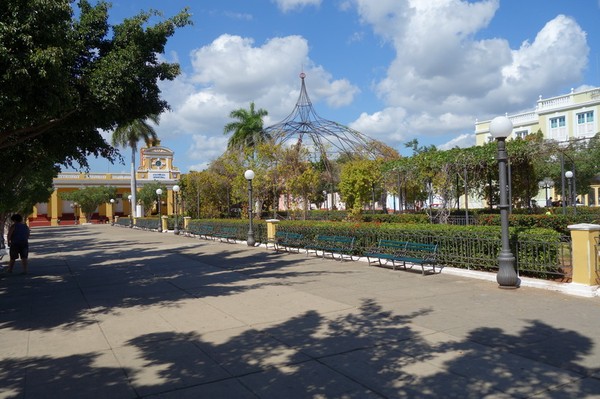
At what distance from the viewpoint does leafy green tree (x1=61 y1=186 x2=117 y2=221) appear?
178ft

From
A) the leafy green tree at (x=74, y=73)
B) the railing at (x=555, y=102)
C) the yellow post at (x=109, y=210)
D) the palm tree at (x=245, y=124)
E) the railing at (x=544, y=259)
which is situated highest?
the railing at (x=555, y=102)

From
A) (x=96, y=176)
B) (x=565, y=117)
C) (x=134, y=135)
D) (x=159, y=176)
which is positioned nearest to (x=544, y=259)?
(x=134, y=135)

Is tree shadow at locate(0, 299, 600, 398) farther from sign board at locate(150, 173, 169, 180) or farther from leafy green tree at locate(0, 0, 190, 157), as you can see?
sign board at locate(150, 173, 169, 180)

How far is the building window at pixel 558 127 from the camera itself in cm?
4862

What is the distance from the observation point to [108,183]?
62.2 metres

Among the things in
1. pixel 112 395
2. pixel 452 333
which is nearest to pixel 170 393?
pixel 112 395

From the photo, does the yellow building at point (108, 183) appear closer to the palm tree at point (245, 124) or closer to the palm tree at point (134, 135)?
the palm tree at point (134, 135)

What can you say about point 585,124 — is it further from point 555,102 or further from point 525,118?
point 525,118

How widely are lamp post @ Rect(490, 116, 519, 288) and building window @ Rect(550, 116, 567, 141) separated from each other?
4582 centimetres

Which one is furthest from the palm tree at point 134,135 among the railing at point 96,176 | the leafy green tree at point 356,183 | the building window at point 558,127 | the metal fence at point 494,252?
the building window at point 558,127

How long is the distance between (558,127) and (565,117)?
3.91 ft

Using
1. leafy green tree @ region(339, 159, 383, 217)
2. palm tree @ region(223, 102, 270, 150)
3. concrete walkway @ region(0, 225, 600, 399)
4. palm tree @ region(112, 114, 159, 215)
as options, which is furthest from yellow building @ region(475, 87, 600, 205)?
concrete walkway @ region(0, 225, 600, 399)

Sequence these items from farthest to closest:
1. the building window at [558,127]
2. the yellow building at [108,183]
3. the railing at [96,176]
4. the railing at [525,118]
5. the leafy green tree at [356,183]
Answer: the railing at [96,176] → the yellow building at [108,183] → the railing at [525,118] → the building window at [558,127] → the leafy green tree at [356,183]

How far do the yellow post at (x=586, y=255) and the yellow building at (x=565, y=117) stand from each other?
1582 inches
